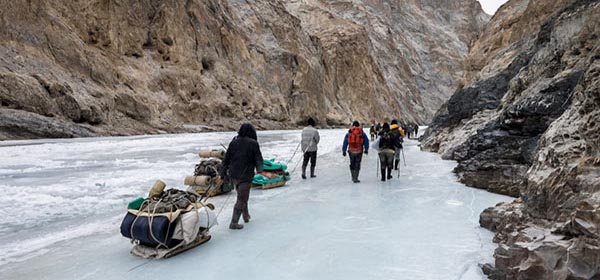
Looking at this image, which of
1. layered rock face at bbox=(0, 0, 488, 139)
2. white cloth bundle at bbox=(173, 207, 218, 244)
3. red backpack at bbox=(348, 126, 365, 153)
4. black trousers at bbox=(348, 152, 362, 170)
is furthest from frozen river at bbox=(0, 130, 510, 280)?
layered rock face at bbox=(0, 0, 488, 139)

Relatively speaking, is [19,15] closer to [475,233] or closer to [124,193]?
[124,193]

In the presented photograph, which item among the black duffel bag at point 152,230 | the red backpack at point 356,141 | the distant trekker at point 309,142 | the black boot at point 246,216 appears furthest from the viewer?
the distant trekker at point 309,142

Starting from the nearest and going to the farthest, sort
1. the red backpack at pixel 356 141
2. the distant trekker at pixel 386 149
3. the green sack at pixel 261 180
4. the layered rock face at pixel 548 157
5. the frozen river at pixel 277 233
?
1. the layered rock face at pixel 548 157
2. the frozen river at pixel 277 233
3. the green sack at pixel 261 180
4. the red backpack at pixel 356 141
5. the distant trekker at pixel 386 149

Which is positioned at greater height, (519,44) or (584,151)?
(519,44)

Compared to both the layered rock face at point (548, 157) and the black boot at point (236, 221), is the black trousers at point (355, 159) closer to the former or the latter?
the layered rock face at point (548, 157)

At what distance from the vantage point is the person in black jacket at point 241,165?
5.24m

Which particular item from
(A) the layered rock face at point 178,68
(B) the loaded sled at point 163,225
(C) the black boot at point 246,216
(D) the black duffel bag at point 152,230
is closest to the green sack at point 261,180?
(C) the black boot at point 246,216

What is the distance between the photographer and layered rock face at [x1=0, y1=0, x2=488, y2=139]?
2409 cm

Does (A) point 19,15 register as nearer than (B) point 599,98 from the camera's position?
No

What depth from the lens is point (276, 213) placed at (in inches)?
237

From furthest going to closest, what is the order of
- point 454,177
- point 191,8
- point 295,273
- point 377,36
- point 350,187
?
1. point 377,36
2. point 191,8
3. point 454,177
4. point 350,187
5. point 295,273

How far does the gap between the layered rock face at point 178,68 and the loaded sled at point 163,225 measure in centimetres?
2093

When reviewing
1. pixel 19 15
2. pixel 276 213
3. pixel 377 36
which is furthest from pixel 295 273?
pixel 377 36

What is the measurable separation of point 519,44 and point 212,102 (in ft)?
91.8
